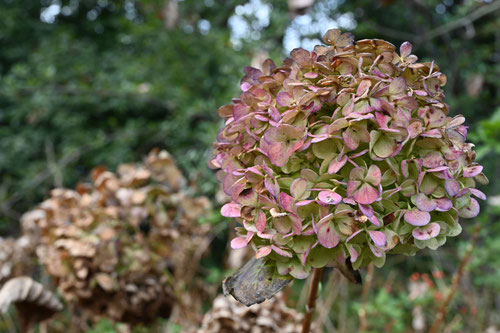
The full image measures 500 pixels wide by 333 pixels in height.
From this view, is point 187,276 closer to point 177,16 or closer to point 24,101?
point 24,101

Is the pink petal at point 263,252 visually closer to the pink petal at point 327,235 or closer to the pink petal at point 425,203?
the pink petal at point 327,235

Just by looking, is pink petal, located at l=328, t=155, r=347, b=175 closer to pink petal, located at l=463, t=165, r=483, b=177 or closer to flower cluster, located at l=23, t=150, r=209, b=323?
pink petal, located at l=463, t=165, r=483, b=177

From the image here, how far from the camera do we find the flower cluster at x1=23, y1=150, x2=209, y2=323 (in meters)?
1.18

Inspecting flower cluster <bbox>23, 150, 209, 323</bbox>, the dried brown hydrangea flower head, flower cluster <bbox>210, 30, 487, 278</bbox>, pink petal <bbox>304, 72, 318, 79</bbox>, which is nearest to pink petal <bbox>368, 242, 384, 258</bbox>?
flower cluster <bbox>210, 30, 487, 278</bbox>

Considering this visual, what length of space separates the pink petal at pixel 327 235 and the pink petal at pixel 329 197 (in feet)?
0.10

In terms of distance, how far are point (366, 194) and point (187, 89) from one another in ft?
7.53

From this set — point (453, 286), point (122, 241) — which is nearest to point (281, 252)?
point (453, 286)

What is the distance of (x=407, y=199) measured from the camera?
54 cm

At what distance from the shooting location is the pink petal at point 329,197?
19.3 inches

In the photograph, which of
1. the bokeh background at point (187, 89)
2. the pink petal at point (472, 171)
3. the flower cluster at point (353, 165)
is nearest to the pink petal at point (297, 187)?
the flower cluster at point (353, 165)

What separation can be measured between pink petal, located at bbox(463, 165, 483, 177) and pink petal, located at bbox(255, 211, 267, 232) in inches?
10.2

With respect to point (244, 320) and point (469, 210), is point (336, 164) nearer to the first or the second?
point (469, 210)

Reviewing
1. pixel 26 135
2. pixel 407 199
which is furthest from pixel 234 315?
pixel 26 135

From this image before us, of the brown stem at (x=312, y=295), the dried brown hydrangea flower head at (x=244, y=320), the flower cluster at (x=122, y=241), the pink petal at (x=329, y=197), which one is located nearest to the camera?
the pink petal at (x=329, y=197)
